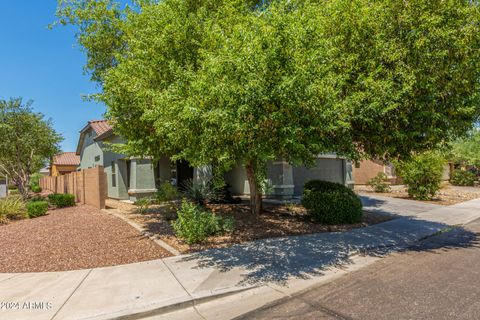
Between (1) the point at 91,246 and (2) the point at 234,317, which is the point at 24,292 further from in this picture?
(2) the point at 234,317

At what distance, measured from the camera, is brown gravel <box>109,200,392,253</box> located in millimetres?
8250

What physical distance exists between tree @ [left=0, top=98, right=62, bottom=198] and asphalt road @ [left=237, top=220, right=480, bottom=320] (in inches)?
675

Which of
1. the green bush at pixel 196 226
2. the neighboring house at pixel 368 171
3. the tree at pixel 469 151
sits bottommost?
→ the green bush at pixel 196 226

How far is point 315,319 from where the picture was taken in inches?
168

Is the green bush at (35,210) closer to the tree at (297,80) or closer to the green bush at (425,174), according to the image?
the tree at (297,80)

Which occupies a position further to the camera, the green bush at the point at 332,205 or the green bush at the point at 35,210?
the green bush at the point at 35,210

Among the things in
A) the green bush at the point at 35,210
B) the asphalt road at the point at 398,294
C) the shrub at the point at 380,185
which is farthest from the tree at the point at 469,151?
the green bush at the point at 35,210

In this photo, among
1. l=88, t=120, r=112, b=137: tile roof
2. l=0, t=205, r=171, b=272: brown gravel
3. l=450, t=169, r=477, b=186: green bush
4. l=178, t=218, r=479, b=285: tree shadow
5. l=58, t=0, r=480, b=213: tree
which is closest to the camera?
l=58, t=0, r=480, b=213: tree

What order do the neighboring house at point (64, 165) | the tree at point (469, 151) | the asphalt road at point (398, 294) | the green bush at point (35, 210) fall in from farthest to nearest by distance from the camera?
the neighboring house at point (64, 165) → the tree at point (469, 151) → the green bush at point (35, 210) → the asphalt road at point (398, 294)

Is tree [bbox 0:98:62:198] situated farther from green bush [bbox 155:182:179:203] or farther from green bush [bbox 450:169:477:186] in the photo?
green bush [bbox 450:169:477:186]

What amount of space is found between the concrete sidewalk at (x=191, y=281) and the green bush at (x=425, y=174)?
32.5 feet

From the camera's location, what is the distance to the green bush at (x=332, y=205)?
33.1 feet

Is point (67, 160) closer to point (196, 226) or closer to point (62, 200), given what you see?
point (62, 200)

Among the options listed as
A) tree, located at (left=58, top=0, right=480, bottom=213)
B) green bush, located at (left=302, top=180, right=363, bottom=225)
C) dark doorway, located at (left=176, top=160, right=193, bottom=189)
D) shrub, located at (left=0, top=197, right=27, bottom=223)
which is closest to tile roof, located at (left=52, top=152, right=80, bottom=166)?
dark doorway, located at (left=176, top=160, right=193, bottom=189)
